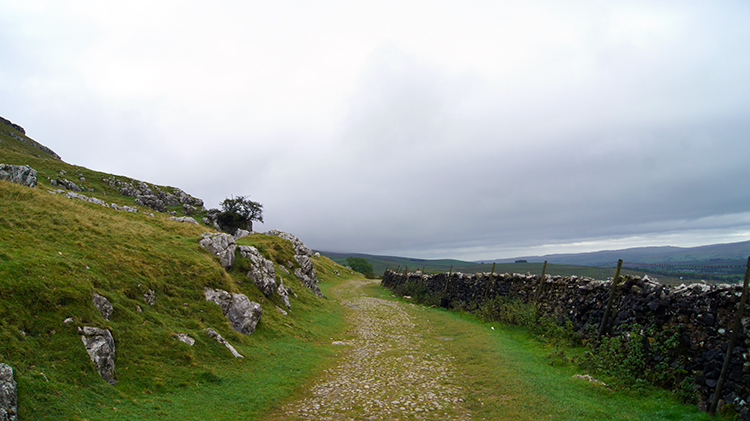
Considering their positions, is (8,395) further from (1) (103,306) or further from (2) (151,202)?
(2) (151,202)

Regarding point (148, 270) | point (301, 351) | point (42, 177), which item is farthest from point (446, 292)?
point (42, 177)

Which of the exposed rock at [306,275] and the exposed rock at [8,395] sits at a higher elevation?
the exposed rock at [8,395]

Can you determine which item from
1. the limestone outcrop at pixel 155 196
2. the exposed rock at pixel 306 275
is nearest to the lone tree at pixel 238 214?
the limestone outcrop at pixel 155 196

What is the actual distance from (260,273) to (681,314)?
68.2 ft

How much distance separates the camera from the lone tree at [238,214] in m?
75.4

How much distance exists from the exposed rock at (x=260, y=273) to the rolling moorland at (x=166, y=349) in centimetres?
185

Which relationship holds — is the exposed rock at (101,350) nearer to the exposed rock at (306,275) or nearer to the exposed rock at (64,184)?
the exposed rock at (306,275)

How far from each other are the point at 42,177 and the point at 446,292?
71096 millimetres

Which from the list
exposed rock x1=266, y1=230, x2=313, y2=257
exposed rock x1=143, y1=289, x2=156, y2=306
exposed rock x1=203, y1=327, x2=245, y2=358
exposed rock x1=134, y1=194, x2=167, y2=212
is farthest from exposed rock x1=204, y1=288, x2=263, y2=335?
exposed rock x1=134, y1=194, x2=167, y2=212

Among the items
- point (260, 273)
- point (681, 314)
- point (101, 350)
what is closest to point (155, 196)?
point (260, 273)

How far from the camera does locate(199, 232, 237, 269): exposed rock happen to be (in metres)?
20.8

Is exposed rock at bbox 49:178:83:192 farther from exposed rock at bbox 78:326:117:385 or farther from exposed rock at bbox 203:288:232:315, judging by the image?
exposed rock at bbox 78:326:117:385

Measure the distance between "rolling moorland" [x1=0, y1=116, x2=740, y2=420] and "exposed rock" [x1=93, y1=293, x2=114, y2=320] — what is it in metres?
0.10

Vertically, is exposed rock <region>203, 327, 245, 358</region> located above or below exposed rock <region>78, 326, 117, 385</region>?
below
